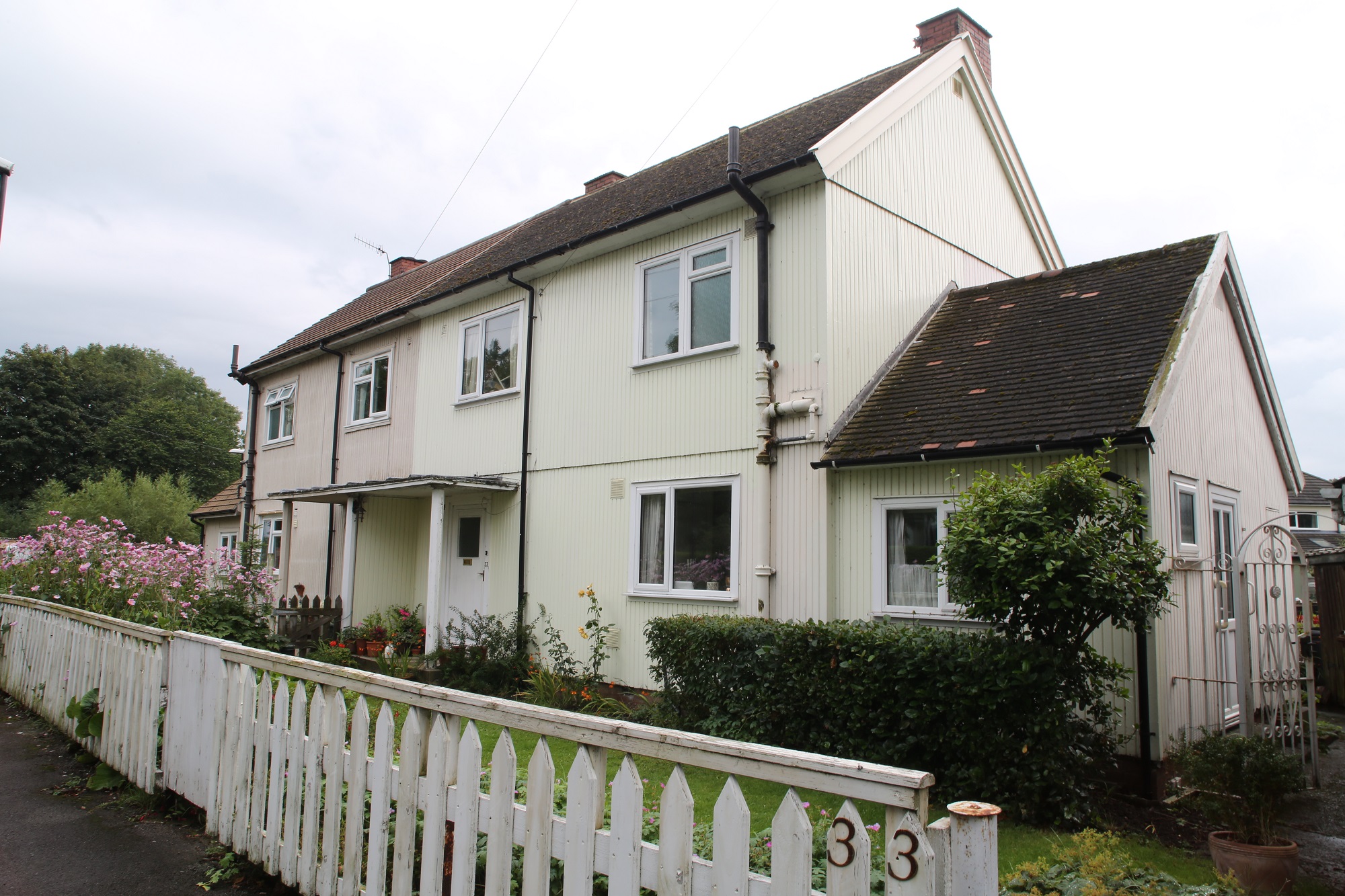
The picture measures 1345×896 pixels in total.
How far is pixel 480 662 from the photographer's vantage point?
11609 millimetres

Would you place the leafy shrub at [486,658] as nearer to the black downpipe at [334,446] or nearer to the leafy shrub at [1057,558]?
the black downpipe at [334,446]

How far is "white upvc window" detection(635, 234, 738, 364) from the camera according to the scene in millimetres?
10492

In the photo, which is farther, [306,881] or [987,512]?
[987,512]

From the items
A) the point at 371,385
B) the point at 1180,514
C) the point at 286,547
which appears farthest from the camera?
the point at 286,547

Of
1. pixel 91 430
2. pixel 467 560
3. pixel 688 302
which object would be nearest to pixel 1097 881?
pixel 688 302

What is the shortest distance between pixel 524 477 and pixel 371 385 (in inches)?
225

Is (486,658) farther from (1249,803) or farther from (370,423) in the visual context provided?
(1249,803)

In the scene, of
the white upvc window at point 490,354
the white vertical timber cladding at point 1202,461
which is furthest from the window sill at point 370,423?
the white vertical timber cladding at point 1202,461

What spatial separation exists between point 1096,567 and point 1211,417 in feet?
15.7

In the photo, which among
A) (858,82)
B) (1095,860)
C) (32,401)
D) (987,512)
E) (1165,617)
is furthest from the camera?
(32,401)

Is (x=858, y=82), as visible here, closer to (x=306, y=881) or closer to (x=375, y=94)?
(x=375, y=94)

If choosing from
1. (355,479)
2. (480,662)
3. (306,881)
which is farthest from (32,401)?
(306,881)

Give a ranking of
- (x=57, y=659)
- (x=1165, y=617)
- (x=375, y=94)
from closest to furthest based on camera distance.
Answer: (x=1165, y=617), (x=57, y=659), (x=375, y=94)

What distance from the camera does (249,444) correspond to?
69.7 feet
